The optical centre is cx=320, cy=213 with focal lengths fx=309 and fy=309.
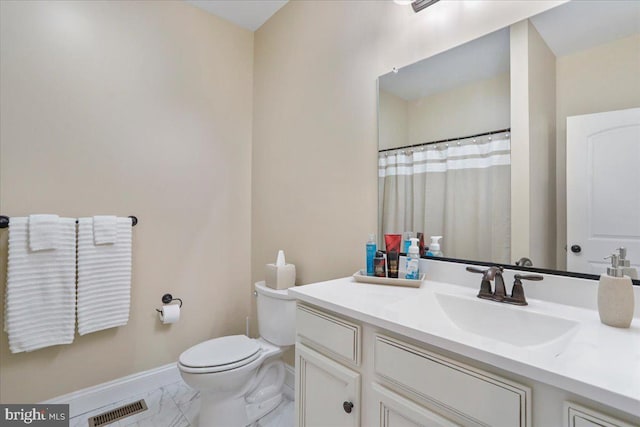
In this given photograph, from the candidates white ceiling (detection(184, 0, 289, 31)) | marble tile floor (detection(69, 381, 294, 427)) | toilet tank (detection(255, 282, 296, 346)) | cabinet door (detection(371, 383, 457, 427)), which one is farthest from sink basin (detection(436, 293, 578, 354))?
white ceiling (detection(184, 0, 289, 31))

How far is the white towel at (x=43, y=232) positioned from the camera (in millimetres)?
1586

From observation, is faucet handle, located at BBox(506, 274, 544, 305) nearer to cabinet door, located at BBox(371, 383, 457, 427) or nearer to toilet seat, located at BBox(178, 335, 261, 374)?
cabinet door, located at BBox(371, 383, 457, 427)

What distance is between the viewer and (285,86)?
2.17 m

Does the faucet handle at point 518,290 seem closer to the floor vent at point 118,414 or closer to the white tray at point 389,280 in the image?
the white tray at point 389,280

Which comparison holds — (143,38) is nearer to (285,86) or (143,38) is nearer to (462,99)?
(285,86)

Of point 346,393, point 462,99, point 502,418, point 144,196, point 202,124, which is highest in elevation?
point 202,124

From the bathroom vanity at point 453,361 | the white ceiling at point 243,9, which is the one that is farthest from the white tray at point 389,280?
the white ceiling at point 243,9

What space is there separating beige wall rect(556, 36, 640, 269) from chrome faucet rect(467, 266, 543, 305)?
5.7 inches

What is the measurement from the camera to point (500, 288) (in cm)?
103

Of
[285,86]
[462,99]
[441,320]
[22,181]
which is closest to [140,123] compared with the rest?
[22,181]

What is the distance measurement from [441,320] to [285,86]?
1818mm

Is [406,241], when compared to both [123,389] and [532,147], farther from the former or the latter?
[123,389]

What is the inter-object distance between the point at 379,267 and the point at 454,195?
0.45 meters
